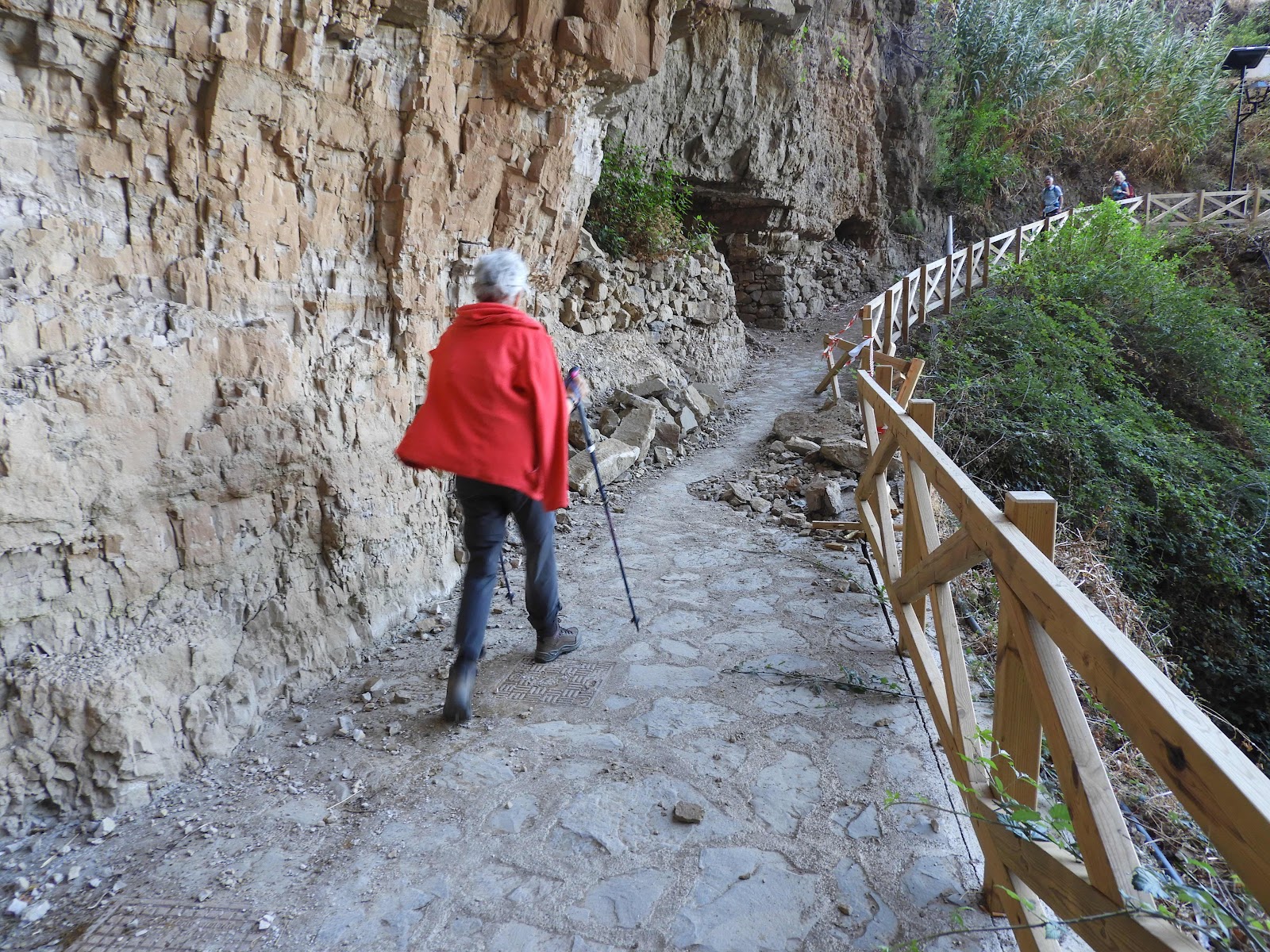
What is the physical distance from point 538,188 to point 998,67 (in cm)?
1634

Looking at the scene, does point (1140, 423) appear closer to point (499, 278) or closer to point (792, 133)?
point (792, 133)

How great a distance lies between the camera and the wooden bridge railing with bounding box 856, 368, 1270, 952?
109cm

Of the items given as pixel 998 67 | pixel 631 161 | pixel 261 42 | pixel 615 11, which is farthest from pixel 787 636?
pixel 998 67

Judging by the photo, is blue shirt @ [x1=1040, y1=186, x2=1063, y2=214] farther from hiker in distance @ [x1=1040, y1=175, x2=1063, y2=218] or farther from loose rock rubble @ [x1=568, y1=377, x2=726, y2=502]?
loose rock rubble @ [x1=568, y1=377, x2=726, y2=502]

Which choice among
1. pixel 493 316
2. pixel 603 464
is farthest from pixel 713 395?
pixel 493 316

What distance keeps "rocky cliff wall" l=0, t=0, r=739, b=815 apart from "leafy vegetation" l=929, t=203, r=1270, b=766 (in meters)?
5.53

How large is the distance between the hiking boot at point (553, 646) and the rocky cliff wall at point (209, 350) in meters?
0.79

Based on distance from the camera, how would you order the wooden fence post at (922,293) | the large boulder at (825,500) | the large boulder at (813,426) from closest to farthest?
the large boulder at (825,500), the large boulder at (813,426), the wooden fence post at (922,293)

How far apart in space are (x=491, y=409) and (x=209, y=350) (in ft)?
3.54

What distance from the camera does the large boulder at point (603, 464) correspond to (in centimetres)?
575

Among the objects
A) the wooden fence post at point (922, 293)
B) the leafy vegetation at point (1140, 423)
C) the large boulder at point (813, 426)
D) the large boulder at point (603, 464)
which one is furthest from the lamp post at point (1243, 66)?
the large boulder at point (603, 464)

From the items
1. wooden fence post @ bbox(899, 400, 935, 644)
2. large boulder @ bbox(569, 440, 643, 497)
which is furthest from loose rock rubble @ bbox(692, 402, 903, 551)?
wooden fence post @ bbox(899, 400, 935, 644)

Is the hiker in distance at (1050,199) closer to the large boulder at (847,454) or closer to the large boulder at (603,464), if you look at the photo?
the large boulder at (847,454)

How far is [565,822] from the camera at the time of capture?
Answer: 93.7 inches
